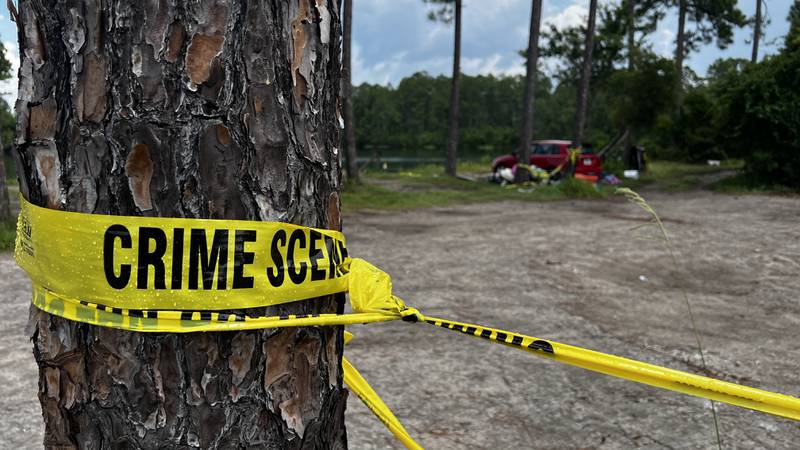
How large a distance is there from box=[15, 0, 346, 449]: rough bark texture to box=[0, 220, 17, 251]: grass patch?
7.48 meters

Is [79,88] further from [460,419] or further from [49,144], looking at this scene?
[460,419]

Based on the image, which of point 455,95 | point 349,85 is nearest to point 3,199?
A: point 349,85

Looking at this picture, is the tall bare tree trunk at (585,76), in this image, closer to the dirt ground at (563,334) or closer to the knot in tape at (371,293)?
the dirt ground at (563,334)

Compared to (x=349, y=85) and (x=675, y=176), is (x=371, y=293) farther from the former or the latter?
(x=675, y=176)

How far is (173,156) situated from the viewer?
4.21ft

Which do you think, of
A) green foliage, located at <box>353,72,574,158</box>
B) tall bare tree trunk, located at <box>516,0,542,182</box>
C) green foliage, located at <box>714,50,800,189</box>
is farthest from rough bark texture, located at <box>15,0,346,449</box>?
green foliage, located at <box>353,72,574,158</box>

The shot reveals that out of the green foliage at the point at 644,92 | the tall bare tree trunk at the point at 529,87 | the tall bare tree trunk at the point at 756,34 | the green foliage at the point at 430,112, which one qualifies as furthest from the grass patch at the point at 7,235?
the green foliage at the point at 430,112

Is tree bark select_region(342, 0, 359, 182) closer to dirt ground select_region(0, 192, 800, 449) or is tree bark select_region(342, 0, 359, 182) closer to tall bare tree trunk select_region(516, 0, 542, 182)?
tall bare tree trunk select_region(516, 0, 542, 182)

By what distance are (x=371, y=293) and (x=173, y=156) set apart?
0.65 meters

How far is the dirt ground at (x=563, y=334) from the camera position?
10.6 ft

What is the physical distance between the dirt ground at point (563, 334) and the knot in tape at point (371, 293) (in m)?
1.58

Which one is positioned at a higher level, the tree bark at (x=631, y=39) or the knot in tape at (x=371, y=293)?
the tree bark at (x=631, y=39)

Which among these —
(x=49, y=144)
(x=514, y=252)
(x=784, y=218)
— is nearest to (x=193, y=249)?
(x=49, y=144)

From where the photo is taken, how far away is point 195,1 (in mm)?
1251
